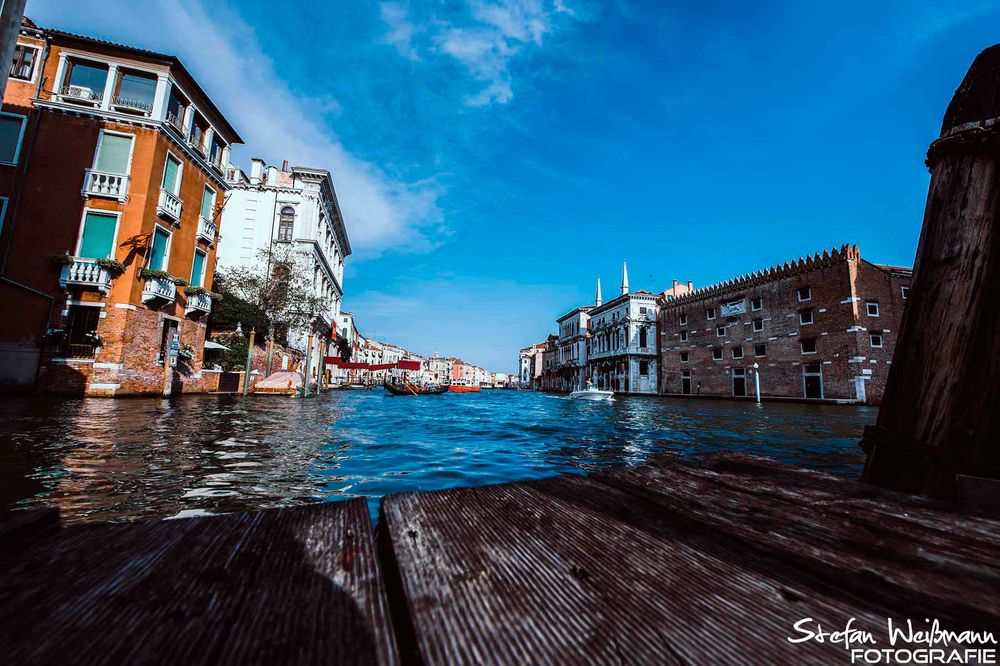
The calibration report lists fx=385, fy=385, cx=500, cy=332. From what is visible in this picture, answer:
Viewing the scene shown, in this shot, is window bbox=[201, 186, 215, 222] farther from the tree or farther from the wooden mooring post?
the wooden mooring post

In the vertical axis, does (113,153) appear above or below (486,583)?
above

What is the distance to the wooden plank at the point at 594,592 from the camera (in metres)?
0.66

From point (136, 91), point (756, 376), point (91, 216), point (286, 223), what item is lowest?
point (756, 376)

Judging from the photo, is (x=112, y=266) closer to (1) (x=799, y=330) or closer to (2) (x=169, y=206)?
(2) (x=169, y=206)

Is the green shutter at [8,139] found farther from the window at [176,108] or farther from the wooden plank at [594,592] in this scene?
the wooden plank at [594,592]

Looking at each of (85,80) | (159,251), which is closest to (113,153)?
(85,80)

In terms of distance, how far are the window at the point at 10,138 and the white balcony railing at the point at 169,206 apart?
12.6 ft

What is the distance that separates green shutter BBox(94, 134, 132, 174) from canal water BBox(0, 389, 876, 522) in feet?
26.6

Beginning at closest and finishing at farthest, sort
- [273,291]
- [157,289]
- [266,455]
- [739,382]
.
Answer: [266,455] → [157,289] → [273,291] → [739,382]

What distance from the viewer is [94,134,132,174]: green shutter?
13016 mm

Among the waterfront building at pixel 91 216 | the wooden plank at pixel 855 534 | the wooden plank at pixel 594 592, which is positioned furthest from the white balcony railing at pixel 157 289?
the wooden plank at pixel 855 534

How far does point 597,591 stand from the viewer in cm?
84

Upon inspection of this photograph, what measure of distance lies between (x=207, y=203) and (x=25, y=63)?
603cm

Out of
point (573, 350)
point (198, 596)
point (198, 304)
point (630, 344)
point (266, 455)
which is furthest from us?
point (573, 350)
